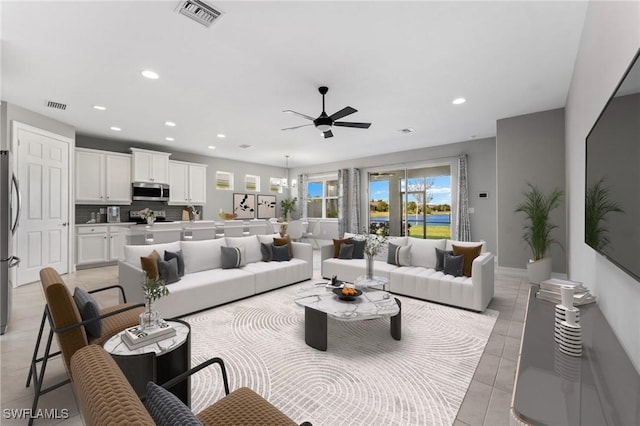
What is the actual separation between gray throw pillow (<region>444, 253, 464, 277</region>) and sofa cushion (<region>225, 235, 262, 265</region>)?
2.89 m

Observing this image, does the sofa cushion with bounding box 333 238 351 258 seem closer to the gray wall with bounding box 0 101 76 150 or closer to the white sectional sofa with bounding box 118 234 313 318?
the white sectional sofa with bounding box 118 234 313 318

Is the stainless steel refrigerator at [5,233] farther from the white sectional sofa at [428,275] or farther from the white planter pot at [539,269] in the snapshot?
the white planter pot at [539,269]

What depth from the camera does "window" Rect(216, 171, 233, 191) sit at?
8.88 m

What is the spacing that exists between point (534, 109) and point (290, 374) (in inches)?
217

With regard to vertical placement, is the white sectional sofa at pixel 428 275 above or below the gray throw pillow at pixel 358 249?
below

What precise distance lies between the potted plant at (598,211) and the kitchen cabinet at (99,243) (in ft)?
22.5

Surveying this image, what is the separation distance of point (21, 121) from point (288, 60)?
469cm

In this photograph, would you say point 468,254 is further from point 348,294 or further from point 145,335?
point 145,335

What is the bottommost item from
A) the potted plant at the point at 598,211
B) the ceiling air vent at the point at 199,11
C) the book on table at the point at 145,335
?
the book on table at the point at 145,335

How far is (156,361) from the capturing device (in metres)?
1.64

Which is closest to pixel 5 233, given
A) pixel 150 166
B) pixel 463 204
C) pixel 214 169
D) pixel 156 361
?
pixel 156 361

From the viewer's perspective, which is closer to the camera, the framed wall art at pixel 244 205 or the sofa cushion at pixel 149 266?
the sofa cushion at pixel 149 266

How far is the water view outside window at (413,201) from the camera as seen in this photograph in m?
7.67

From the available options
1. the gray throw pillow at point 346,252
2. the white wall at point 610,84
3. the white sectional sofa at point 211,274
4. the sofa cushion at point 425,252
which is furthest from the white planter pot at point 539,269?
the white sectional sofa at point 211,274
